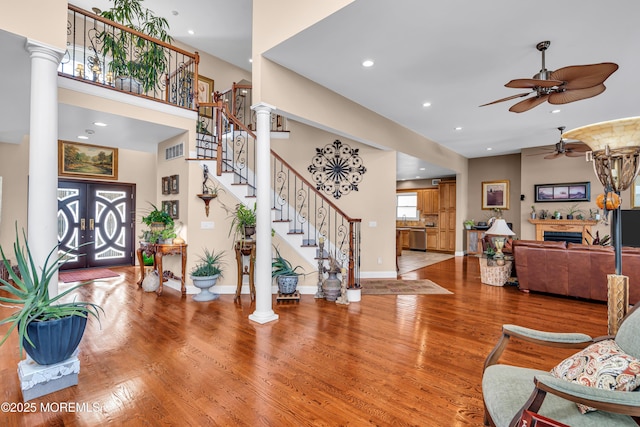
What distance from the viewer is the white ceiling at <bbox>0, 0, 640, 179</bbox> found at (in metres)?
2.85

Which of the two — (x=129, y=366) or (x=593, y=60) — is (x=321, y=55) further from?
(x=129, y=366)

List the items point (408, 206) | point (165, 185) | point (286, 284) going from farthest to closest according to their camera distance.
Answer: point (408, 206) < point (165, 185) < point (286, 284)

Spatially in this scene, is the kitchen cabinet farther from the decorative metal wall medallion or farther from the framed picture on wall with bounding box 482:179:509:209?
the decorative metal wall medallion

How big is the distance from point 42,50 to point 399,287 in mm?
5604

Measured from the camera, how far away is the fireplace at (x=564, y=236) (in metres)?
7.94

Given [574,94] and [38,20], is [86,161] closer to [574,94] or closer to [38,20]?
[38,20]

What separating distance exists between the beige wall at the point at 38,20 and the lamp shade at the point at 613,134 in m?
3.91

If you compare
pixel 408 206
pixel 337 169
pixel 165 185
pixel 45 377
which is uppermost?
pixel 337 169

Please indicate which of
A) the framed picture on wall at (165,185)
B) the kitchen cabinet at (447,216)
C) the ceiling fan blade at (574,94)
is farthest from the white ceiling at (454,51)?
the kitchen cabinet at (447,216)

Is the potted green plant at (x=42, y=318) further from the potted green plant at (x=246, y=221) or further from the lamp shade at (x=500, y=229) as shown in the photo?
the lamp shade at (x=500, y=229)

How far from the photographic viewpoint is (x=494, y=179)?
9.67m

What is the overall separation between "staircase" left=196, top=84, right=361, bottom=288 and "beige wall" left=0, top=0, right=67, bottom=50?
8.24 ft

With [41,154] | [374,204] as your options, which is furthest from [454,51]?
[41,154]

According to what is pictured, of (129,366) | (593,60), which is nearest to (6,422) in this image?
(129,366)
